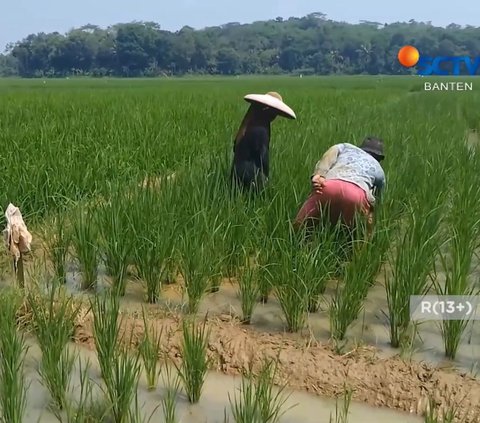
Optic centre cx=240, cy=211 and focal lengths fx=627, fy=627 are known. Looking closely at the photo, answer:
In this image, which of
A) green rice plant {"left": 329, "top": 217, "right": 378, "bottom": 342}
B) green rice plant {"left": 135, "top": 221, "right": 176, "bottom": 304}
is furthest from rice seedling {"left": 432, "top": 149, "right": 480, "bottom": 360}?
green rice plant {"left": 135, "top": 221, "right": 176, "bottom": 304}

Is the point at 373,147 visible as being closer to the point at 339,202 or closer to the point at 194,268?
the point at 339,202

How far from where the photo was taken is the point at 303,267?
285 cm

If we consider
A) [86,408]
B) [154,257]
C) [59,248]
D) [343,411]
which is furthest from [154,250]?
[343,411]

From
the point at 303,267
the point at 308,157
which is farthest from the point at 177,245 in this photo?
the point at 308,157

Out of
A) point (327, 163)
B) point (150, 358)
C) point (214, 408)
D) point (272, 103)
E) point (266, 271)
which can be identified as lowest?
point (214, 408)

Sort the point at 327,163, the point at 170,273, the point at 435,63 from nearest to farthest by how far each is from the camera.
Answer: the point at 170,273 → the point at 327,163 → the point at 435,63

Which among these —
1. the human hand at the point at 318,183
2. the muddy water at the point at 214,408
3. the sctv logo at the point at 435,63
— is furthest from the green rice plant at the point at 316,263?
the sctv logo at the point at 435,63

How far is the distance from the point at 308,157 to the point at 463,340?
2262 millimetres

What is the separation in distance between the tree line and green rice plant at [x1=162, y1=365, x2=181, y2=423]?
64.5 meters

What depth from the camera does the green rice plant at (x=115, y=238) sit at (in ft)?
10.2

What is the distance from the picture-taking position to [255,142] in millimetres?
3795

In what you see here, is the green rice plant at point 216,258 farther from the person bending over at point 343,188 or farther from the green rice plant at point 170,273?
the person bending over at point 343,188

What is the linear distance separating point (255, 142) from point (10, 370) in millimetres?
2206

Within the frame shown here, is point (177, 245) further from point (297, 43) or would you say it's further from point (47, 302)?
point (297, 43)
